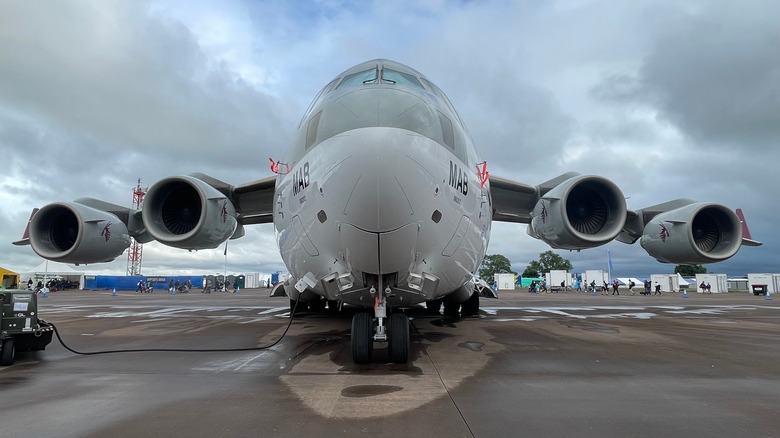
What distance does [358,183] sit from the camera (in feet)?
15.6

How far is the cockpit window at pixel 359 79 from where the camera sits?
6.01 m

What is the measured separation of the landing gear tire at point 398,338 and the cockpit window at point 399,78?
2.99m

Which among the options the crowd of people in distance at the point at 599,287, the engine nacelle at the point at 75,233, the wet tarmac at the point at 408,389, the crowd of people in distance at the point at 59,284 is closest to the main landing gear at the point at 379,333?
the wet tarmac at the point at 408,389

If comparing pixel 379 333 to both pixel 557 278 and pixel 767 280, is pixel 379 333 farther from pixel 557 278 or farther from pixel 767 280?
pixel 557 278

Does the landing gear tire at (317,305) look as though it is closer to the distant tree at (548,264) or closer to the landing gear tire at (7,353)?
the landing gear tire at (7,353)

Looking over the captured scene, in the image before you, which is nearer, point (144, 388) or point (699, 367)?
point (144, 388)

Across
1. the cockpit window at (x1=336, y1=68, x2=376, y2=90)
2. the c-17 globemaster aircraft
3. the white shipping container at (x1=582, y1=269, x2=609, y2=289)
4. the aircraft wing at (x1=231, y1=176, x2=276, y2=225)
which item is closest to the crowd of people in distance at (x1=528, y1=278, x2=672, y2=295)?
the white shipping container at (x1=582, y1=269, x2=609, y2=289)

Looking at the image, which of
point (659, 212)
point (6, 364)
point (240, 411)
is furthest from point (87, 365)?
point (659, 212)

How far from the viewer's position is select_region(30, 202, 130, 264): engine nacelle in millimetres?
9544

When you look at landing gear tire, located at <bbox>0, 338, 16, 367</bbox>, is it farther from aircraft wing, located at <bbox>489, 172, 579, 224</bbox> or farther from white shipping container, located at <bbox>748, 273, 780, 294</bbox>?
white shipping container, located at <bbox>748, 273, 780, 294</bbox>

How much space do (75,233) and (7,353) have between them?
4.85 meters

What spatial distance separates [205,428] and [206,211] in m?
6.23

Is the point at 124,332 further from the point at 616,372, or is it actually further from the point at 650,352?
the point at 650,352

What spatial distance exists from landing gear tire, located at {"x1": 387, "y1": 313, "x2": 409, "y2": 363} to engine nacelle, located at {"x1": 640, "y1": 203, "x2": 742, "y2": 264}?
23.5 ft
